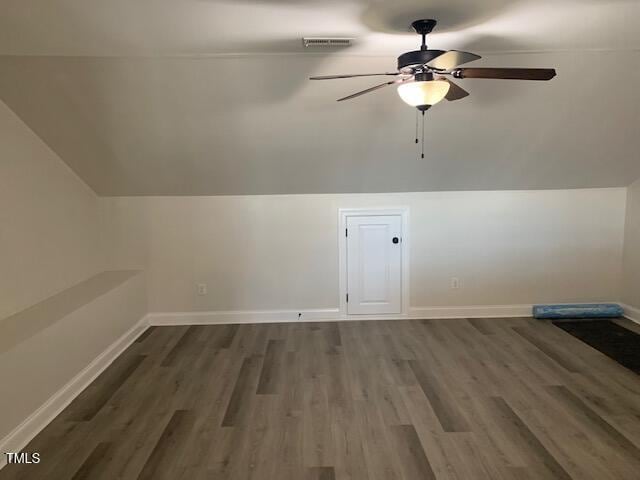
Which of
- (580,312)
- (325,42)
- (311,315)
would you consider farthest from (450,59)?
(580,312)

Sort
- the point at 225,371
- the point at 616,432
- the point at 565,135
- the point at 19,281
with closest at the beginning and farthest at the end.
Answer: the point at 616,432, the point at 19,281, the point at 225,371, the point at 565,135

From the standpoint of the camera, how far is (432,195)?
428cm

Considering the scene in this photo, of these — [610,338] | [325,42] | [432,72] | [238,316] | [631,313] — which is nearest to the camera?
[432,72]

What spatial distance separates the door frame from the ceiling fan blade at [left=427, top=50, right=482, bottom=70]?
2.20 meters

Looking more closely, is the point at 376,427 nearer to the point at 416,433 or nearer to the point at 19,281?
the point at 416,433

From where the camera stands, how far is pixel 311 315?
4387mm

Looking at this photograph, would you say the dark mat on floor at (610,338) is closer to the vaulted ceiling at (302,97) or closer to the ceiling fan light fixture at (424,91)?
the vaulted ceiling at (302,97)

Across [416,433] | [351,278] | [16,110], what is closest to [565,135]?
[351,278]

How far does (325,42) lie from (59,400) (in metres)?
2.79

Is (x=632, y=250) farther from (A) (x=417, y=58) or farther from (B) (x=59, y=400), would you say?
(B) (x=59, y=400)

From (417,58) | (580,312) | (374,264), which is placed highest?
(417,58)

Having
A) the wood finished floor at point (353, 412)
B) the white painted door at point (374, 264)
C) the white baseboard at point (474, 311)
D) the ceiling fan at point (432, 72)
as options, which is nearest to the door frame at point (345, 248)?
the white painted door at point (374, 264)

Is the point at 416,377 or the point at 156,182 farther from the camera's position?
the point at 156,182

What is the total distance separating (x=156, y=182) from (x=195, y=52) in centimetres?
159
